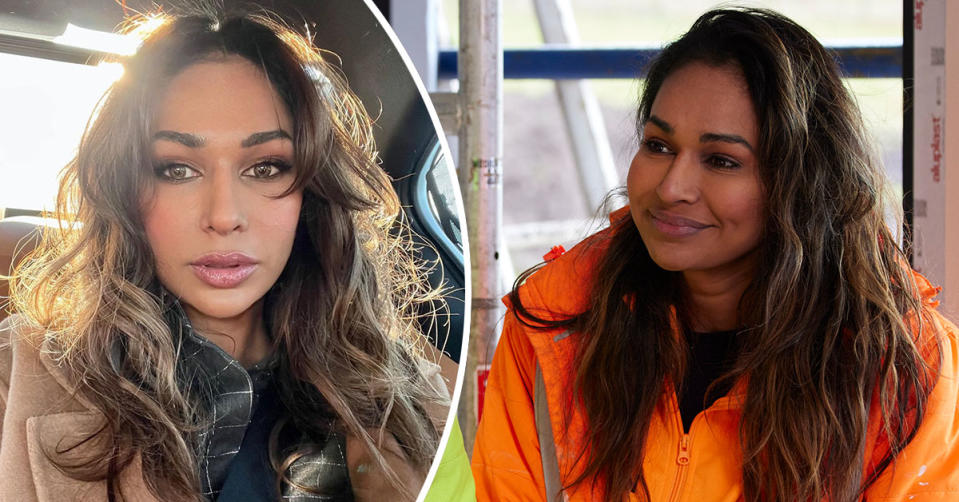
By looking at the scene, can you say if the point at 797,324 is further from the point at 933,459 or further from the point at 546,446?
the point at 546,446

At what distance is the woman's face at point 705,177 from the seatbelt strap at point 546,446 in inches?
11.4

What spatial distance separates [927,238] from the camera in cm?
213

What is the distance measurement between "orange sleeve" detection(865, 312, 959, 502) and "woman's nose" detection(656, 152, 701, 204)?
1.40ft

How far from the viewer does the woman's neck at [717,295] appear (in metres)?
1.57

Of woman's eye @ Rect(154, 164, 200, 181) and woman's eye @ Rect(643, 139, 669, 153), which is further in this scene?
woman's eye @ Rect(643, 139, 669, 153)

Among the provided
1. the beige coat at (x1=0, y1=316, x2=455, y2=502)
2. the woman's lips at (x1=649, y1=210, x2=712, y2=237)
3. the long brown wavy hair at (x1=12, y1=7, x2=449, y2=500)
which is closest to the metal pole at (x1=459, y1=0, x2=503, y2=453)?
the woman's lips at (x1=649, y1=210, x2=712, y2=237)

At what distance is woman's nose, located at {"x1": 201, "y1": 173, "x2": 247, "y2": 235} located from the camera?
3.55 ft

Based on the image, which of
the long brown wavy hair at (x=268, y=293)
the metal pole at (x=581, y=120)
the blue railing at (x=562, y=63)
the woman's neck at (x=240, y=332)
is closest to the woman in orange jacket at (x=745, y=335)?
the long brown wavy hair at (x=268, y=293)

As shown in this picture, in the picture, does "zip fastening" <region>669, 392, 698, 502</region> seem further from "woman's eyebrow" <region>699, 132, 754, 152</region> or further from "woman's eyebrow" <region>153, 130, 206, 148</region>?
"woman's eyebrow" <region>153, 130, 206, 148</region>

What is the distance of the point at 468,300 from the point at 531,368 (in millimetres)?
308

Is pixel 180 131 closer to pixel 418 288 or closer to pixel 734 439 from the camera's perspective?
pixel 418 288

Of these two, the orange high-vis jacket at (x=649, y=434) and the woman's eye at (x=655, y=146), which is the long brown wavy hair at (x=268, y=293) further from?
the woman's eye at (x=655, y=146)

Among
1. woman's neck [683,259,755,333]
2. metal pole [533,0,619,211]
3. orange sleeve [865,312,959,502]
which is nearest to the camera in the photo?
orange sleeve [865,312,959,502]

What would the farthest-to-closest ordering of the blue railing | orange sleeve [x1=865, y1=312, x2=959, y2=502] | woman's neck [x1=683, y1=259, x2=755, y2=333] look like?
1. the blue railing
2. woman's neck [x1=683, y1=259, x2=755, y2=333]
3. orange sleeve [x1=865, y1=312, x2=959, y2=502]
